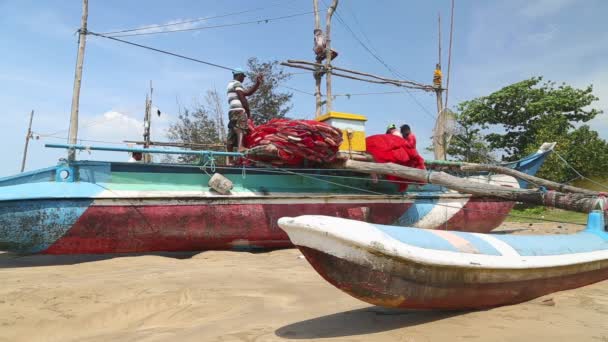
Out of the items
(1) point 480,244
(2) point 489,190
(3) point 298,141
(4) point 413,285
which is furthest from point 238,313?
(2) point 489,190

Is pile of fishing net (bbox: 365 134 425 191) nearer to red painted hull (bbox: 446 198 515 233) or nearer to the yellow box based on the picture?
the yellow box

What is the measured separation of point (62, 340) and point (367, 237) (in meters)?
2.13

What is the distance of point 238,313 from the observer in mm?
3264

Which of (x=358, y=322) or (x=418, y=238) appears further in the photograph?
(x=358, y=322)

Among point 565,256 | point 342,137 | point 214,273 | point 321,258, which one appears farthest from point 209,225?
point 565,256

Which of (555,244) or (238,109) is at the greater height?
(238,109)

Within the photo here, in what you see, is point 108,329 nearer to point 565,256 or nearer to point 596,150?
point 565,256


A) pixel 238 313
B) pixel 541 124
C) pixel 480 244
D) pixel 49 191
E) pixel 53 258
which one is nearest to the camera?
pixel 480 244

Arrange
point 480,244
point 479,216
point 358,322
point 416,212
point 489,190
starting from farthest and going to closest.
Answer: point 479,216 → point 416,212 → point 489,190 → point 480,244 → point 358,322

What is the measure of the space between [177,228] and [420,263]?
4357 millimetres

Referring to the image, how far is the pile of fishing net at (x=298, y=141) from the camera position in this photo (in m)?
6.69

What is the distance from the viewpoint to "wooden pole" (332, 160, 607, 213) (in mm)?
5098

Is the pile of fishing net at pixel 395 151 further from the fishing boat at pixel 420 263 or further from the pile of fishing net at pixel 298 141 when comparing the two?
the fishing boat at pixel 420 263

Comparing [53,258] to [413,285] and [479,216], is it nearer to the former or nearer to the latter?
[413,285]
